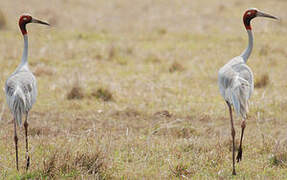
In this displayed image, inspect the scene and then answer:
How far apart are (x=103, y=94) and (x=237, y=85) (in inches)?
170

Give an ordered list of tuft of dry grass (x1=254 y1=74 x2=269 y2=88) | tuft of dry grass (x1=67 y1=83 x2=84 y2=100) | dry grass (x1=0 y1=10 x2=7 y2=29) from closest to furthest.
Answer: tuft of dry grass (x1=67 y1=83 x2=84 y2=100) → tuft of dry grass (x1=254 y1=74 x2=269 y2=88) → dry grass (x1=0 y1=10 x2=7 y2=29)

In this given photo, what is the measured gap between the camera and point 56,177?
5688mm

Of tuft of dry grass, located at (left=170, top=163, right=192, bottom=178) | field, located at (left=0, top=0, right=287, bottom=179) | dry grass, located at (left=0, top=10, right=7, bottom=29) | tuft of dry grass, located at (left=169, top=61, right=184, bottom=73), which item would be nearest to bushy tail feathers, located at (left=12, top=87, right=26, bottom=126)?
field, located at (left=0, top=0, right=287, bottom=179)

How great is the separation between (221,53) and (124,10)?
29.8 ft

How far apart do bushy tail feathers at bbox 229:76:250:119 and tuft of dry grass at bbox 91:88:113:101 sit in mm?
4132

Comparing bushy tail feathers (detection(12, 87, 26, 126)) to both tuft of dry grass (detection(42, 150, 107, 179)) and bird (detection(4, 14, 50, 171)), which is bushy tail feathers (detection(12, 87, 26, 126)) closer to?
bird (detection(4, 14, 50, 171))

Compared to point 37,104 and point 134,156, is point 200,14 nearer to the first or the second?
point 37,104

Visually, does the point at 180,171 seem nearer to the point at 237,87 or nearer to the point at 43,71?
the point at 237,87

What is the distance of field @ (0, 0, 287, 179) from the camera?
622 centimetres

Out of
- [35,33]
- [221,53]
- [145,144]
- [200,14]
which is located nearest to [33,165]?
[145,144]

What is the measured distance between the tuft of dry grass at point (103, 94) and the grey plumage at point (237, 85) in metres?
3.75

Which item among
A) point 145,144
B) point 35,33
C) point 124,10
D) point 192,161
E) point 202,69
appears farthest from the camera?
point 124,10

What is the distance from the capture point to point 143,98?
9922 mm

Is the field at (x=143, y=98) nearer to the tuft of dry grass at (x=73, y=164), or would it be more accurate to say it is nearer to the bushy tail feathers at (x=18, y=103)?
the tuft of dry grass at (x=73, y=164)
